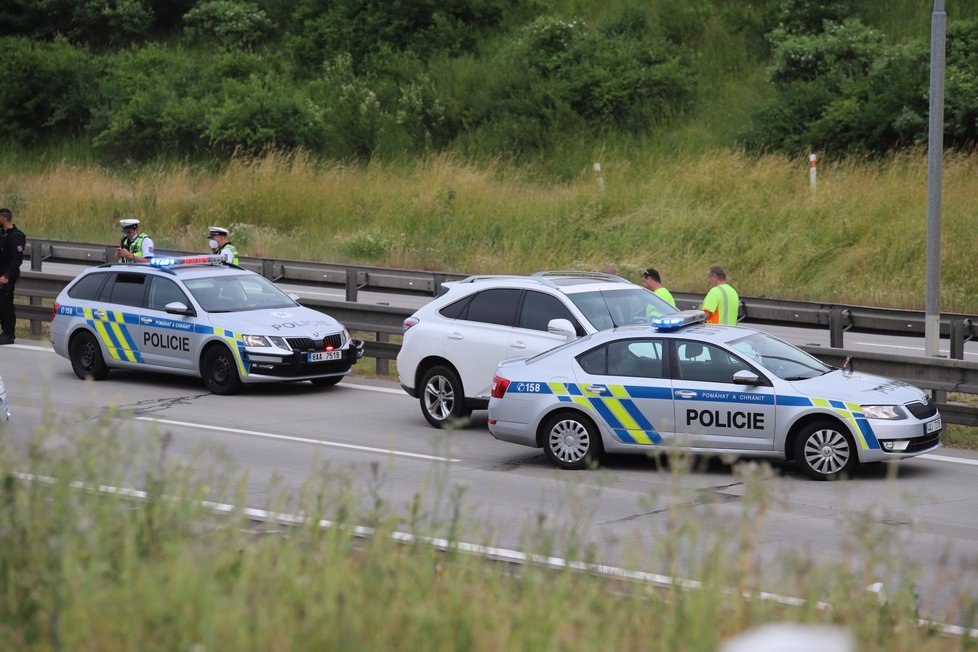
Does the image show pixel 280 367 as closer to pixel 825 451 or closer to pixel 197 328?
pixel 197 328

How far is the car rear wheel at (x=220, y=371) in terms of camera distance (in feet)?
54.9

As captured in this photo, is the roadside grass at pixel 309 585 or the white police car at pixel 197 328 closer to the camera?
the roadside grass at pixel 309 585

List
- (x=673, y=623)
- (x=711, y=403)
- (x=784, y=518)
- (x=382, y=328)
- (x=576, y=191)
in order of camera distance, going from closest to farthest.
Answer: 1. (x=673, y=623)
2. (x=784, y=518)
3. (x=711, y=403)
4. (x=382, y=328)
5. (x=576, y=191)

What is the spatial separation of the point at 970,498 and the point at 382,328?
9181mm

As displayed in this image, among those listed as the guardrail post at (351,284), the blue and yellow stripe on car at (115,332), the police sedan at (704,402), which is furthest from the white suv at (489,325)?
the guardrail post at (351,284)

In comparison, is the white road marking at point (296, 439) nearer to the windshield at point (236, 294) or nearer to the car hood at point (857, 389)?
the windshield at point (236, 294)

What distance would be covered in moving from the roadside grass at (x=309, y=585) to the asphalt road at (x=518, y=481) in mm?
182

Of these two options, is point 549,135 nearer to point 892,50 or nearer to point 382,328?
point 892,50

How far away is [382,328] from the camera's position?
18.7 meters

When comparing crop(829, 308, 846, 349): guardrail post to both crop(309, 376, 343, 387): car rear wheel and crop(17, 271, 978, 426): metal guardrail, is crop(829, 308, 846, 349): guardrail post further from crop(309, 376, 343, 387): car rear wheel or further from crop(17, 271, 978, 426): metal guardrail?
crop(309, 376, 343, 387): car rear wheel

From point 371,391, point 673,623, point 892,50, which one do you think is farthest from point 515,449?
point 892,50

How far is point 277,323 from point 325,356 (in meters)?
0.73

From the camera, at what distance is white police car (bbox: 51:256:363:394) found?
16656 millimetres

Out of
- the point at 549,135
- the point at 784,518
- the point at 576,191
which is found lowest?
the point at 784,518
